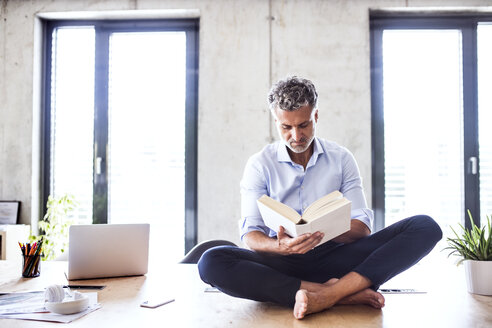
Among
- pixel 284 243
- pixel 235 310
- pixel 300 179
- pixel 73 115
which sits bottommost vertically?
pixel 235 310

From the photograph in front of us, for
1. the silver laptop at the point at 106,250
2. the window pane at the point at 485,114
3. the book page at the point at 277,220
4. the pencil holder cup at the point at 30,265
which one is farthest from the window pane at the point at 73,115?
the window pane at the point at 485,114

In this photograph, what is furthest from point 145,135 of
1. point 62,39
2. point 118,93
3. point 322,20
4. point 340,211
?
point 340,211

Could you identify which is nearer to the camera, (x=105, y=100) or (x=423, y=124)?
(x=423, y=124)

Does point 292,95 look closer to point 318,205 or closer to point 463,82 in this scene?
point 318,205

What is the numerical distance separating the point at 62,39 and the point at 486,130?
13.4 feet

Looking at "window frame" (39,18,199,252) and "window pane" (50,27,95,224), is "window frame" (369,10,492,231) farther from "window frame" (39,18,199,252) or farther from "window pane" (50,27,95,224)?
"window pane" (50,27,95,224)

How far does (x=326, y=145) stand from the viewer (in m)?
2.20

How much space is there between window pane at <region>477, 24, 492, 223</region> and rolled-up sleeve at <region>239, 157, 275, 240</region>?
2.77 metres

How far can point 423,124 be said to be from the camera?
4.08 metres

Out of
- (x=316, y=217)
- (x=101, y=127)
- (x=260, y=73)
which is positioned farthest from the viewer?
(x=101, y=127)

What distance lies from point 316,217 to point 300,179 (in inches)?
23.1

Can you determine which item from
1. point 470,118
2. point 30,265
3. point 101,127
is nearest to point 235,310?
point 30,265

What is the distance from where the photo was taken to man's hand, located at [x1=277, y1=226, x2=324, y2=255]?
62.8 inches

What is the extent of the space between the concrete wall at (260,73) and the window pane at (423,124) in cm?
33
